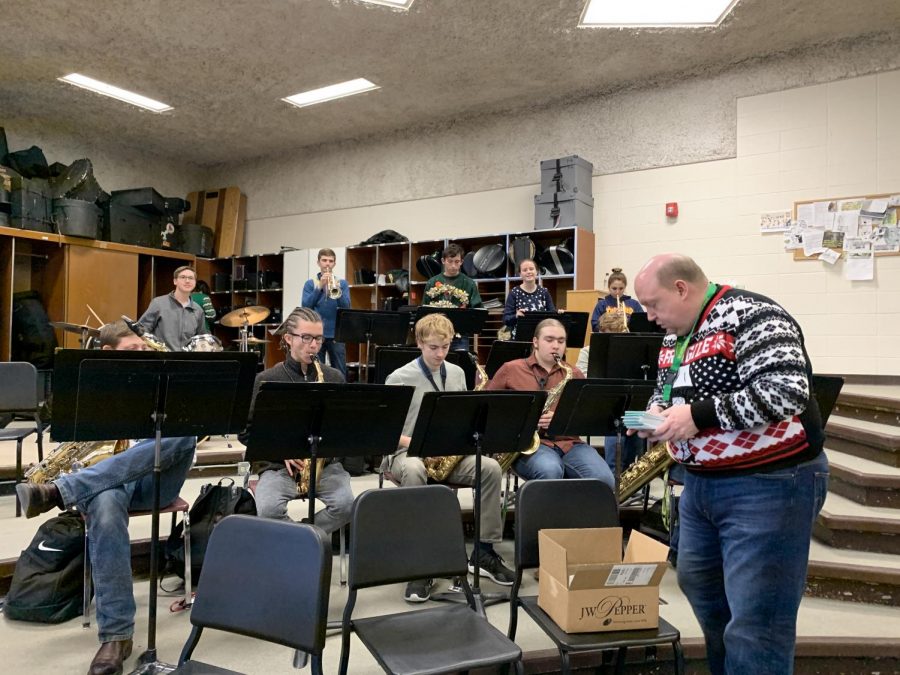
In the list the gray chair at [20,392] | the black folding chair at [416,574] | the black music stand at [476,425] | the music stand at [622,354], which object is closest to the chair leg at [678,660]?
the black folding chair at [416,574]

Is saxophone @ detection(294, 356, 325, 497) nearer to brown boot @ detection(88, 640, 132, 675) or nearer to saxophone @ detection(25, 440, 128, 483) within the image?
saxophone @ detection(25, 440, 128, 483)

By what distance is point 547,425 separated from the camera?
332 cm

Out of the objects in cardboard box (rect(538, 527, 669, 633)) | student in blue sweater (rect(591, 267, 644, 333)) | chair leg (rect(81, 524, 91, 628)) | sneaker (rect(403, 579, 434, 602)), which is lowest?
sneaker (rect(403, 579, 434, 602))

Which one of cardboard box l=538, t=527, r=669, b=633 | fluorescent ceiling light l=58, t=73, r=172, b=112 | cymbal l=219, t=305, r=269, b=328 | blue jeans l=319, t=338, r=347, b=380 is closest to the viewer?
cardboard box l=538, t=527, r=669, b=633

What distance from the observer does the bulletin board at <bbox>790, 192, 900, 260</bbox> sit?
5711mm

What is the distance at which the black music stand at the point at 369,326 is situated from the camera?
5043 mm

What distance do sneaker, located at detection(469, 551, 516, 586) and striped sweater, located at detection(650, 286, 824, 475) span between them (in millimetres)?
1597

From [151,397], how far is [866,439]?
12.6 ft

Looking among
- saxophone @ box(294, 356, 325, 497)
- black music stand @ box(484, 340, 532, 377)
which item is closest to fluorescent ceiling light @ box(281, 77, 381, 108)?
black music stand @ box(484, 340, 532, 377)

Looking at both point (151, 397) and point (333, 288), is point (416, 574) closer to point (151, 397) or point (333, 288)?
point (151, 397)

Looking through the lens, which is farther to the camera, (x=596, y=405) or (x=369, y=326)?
(x=369, y=326)

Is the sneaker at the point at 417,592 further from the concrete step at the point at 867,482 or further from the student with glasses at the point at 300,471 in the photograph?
the concrete step at the point at 867,482

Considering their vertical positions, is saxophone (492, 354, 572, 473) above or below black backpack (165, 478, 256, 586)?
above

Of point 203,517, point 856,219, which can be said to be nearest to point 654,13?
point 856,219
